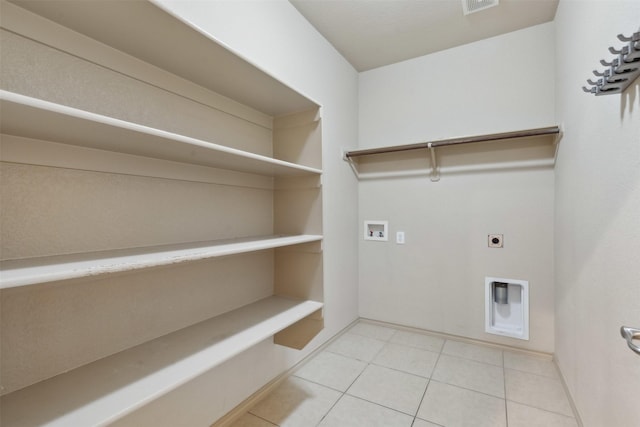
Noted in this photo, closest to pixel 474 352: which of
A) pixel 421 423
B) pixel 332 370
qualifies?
pixel 421 423

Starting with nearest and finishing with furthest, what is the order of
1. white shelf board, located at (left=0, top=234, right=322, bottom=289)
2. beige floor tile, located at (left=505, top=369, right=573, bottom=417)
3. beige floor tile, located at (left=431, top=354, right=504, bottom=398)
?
white shelf board, located at (left=0, top=234, right=322, bottom=289), beige floor tile, located at (left=505, top=369, right=573, bottom=417), beige floor tile, located at (left=431, top=354, right=504, bottom=398)

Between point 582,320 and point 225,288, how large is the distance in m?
1.85

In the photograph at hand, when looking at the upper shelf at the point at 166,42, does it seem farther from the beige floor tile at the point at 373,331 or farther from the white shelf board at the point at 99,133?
the beige floor tile at the point at 373,331

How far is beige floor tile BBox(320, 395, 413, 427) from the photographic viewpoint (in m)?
1.49

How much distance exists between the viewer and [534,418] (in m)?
1.52

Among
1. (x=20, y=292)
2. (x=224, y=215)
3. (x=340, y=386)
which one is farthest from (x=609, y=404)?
(x=20, y=292)

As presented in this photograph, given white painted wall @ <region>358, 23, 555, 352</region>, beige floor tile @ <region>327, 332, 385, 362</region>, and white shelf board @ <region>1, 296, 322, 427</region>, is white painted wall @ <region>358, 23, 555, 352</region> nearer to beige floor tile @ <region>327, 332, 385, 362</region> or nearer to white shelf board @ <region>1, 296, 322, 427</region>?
beige floor tile @ <region>327, 332, 385, 362</region>

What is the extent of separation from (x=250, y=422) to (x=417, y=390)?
3.36ft

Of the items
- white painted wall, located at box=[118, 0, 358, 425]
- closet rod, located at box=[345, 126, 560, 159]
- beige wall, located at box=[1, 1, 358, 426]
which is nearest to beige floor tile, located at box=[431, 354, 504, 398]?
white painted wall, located at box=[118, 0, 358, 425]

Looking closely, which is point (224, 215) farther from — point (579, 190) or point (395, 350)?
point (579, 190)

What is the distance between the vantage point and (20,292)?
0.84 m

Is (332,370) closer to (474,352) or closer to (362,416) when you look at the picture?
(362,416)

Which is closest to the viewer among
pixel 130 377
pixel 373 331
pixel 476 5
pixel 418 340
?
pixel 130 377

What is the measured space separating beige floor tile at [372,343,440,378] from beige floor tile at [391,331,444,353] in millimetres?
64
